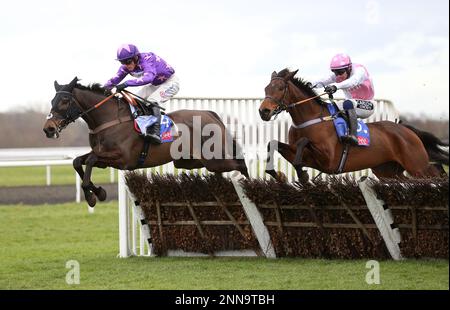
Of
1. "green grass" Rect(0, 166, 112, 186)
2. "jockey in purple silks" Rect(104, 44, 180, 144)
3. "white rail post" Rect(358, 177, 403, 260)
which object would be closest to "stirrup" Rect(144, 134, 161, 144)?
"jockey in purple silks" Rect(104, 44, 180, 144)

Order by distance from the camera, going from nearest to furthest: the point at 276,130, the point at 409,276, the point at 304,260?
the point at 409,276, the point at 304,260, the point at 276,130

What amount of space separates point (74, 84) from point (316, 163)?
2.42 m

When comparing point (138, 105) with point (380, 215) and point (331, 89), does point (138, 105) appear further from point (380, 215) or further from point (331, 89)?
point (380, 215)

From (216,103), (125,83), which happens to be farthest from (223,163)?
(125,83)

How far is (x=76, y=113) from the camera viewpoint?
818cm

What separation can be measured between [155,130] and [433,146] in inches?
126

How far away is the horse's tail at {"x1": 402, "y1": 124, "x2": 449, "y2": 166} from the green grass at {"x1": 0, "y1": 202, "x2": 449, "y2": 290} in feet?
9.42

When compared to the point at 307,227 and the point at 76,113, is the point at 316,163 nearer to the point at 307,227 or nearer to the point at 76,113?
the point at 307,227

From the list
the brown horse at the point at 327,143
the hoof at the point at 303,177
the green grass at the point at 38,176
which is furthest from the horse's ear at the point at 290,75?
the green grass at the point at 38,176

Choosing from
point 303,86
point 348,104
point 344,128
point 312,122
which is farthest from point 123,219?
point 348,104

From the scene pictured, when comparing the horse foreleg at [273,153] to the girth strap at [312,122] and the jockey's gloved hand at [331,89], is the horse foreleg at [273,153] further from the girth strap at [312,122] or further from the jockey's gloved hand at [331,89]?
the jockey's gloved hand at [331,89]

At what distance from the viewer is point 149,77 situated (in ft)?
26.7

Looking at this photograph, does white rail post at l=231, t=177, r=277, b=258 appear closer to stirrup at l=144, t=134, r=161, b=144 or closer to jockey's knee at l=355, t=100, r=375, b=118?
stirrup at l=144, t=134, r=161, b=144
